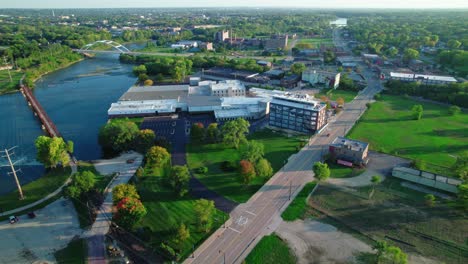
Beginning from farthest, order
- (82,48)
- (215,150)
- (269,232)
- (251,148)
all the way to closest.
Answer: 1. (82,48)
2. (215,150)
3. (251,148)
4. (269,232)

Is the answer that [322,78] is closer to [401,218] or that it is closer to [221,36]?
[401,218]

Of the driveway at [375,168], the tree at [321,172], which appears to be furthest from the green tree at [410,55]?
the tree at [321,172]

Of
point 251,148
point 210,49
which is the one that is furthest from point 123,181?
point 210,49

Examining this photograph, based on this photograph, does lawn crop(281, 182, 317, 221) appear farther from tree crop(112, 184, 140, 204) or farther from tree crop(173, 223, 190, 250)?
tree crop(112, 184, 140, 204)

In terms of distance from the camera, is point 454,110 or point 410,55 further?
point 410,55

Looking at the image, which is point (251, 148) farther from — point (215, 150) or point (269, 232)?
point (269, 232)

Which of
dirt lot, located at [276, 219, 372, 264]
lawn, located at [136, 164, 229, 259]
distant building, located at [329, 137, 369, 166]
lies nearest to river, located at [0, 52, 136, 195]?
lawn, located at [136, 164, 229, 259]

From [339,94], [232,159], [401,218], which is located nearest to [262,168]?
[232,159]
